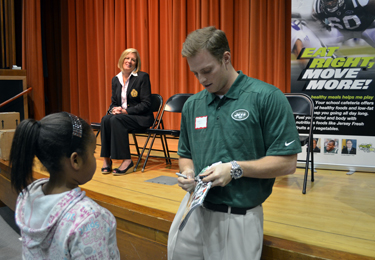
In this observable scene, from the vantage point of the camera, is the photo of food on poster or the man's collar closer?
the man's collar

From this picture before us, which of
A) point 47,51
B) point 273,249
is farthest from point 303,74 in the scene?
point 47,51

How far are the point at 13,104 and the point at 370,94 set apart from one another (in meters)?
5.52

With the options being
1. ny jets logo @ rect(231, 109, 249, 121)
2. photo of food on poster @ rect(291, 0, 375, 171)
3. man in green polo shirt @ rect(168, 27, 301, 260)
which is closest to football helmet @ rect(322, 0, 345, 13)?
photo of food on poster @ rect(291, 0, 375, 171)

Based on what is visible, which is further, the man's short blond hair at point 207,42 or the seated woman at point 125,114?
the seated woman at point 125,114

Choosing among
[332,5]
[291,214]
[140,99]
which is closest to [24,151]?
[291,214]

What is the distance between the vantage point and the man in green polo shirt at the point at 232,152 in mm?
1170

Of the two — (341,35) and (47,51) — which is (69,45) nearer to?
(47,51)

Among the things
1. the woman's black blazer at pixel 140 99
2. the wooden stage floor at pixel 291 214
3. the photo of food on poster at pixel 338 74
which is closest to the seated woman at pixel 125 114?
the woman's black blazer at pixel 140 99

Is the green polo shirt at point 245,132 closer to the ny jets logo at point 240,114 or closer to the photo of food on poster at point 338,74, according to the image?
the ny jets logo at point 240,114

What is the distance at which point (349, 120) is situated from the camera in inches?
125

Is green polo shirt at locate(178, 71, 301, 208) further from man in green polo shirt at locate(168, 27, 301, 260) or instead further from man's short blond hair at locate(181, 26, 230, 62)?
man's short blond hair at locate(181, 26, 230, 62)

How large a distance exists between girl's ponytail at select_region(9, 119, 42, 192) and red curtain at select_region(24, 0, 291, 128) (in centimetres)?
385

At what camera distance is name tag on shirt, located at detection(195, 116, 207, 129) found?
1.29m

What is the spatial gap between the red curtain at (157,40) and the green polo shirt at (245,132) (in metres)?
3.28
